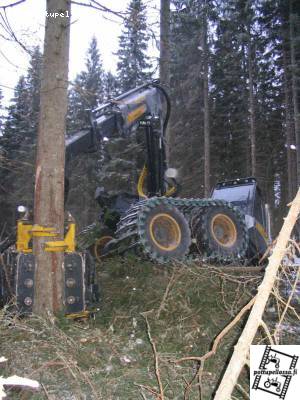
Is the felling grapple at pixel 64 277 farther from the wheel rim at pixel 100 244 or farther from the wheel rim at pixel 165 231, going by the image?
the wheel rim at pixel 100 244

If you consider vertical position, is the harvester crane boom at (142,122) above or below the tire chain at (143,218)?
above

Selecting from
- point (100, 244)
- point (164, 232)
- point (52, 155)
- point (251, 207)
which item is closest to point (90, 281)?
point (52, 155)

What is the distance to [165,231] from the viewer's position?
8.38 meters

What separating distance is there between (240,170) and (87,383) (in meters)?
25.7

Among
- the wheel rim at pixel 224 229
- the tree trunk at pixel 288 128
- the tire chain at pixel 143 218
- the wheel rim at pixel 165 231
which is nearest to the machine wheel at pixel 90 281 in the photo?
the tire chain at pixel 143 218

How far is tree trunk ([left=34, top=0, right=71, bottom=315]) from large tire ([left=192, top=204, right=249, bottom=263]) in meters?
3.72

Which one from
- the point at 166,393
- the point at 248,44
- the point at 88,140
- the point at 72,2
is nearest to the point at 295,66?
the point at 248,44

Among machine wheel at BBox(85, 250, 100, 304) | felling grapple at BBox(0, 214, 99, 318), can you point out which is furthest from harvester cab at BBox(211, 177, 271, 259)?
felling grapple at BBox(0, 214, 99, 318)

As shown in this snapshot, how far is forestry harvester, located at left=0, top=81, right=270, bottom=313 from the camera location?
6016 mm

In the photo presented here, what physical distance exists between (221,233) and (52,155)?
4.69m

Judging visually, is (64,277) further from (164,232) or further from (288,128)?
(288,128)

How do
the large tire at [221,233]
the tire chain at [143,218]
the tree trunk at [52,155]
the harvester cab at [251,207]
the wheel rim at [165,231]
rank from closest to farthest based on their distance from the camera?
the tree trunk at [52,155] → the tire chain at [143,218] → the wheel rim at [165,231] → the large tire at [221,233] → the harvester cab at [251,207]

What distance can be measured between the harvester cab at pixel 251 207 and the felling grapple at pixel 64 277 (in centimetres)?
522

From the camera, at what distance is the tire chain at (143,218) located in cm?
780
